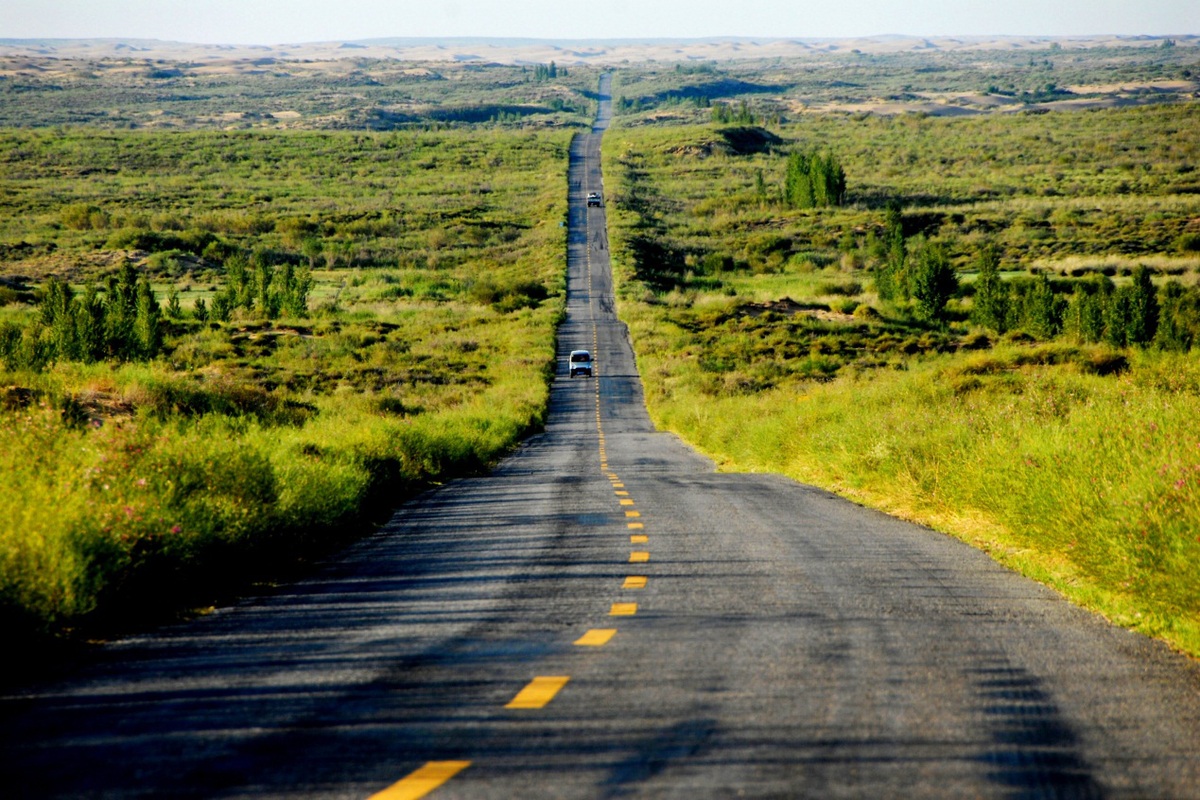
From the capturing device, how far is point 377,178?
156250mm

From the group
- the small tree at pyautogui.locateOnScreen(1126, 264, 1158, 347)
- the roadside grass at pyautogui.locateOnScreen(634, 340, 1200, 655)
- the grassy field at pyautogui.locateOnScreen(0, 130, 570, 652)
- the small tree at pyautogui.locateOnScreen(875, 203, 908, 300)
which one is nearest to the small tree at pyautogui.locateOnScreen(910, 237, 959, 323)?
the small tree at pyautogui.locateOnScreen(875, 203, 908, 300)

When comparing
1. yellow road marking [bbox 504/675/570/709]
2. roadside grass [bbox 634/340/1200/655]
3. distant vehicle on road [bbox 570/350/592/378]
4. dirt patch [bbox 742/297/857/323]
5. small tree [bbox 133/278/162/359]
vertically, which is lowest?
distant vehicle on road [bbox 570/350/592/378]

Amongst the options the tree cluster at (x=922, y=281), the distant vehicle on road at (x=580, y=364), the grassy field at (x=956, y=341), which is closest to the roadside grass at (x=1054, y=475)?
the grassy field at (x=956, y=341)

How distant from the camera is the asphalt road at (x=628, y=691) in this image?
4406 mm

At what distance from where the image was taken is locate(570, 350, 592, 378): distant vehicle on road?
Result: 195ft

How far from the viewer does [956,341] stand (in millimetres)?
63312

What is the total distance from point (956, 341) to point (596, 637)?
60692mm

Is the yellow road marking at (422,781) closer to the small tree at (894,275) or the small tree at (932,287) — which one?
the small tree at (932,287)

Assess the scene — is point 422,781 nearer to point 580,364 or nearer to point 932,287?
point 580,364

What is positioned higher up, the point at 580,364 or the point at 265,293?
the point at 265,293

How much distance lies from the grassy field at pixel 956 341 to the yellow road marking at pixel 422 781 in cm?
490

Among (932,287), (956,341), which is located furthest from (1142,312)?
(932,287)

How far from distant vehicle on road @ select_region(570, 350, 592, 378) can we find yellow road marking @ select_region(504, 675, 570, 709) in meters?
53.5

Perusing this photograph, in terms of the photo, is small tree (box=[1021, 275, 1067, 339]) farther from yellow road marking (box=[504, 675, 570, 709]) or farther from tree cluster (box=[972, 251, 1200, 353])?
yellow road marking (box=[504, 675, 570, 709])
